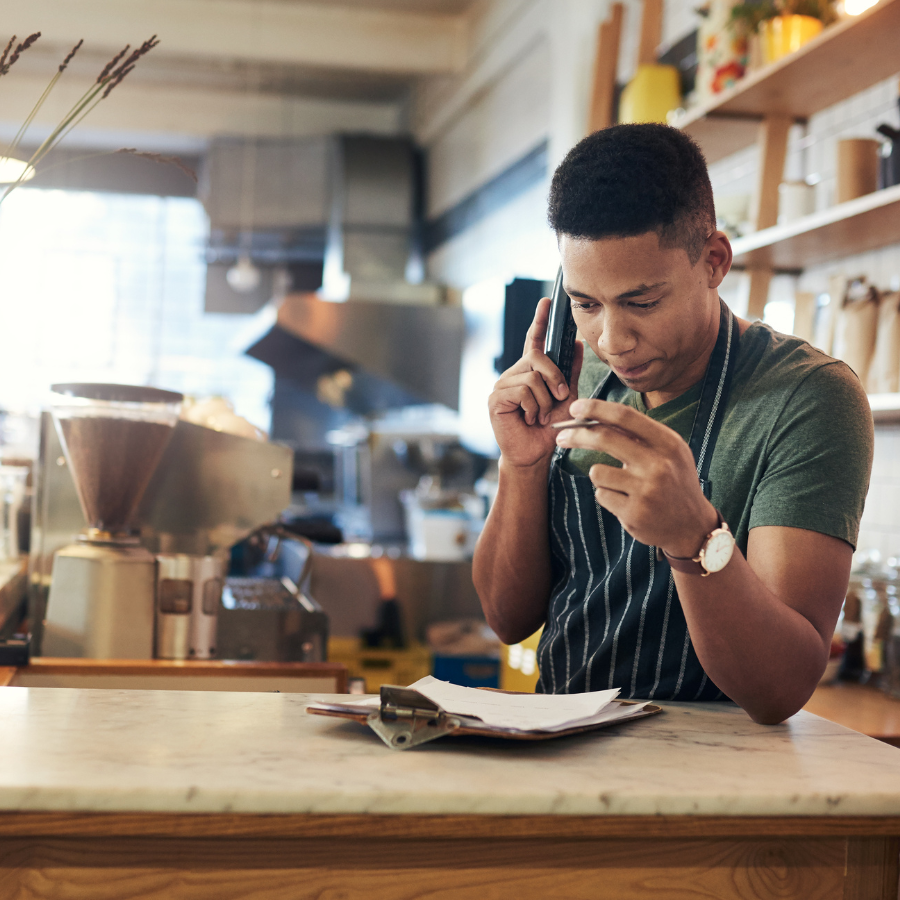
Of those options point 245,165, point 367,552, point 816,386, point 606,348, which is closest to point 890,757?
point 816,386

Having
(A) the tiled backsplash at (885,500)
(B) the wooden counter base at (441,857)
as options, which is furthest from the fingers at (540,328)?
(A) the tiled backsplash at (885,500)

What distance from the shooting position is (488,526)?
1.49m

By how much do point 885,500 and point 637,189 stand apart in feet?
5.44

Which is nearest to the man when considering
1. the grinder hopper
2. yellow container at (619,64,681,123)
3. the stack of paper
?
the stack of paper

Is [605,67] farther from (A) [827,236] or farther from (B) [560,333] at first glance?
(B) [560,333]

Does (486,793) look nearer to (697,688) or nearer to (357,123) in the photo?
(697,688)

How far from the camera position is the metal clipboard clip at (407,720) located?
93 cm

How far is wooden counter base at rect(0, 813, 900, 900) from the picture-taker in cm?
81

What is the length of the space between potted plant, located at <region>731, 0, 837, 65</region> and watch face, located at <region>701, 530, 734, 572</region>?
1.85 metres

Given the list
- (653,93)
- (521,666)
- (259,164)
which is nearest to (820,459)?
(521,666)

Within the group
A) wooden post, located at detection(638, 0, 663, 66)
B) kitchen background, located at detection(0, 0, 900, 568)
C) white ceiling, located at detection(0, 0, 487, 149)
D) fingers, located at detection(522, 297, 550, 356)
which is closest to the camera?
fingers, located at detection(522, 297, 550, 356)

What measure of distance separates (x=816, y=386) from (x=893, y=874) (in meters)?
0.53

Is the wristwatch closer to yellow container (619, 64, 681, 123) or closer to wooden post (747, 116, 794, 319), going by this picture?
wooden post (747, 116, 794, 319)

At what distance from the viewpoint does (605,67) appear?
3.94 m
